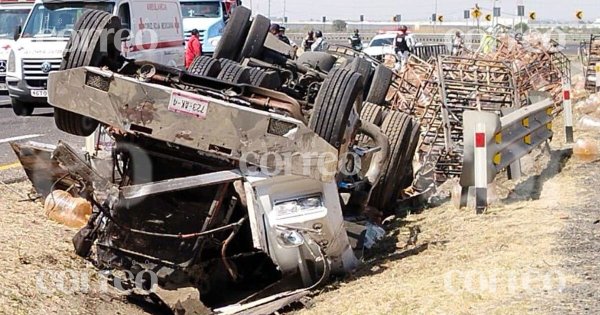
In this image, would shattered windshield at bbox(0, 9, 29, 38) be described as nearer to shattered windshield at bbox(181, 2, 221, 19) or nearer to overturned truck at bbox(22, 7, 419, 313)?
shattered windshield at bbox(181, 2, 221, 19)

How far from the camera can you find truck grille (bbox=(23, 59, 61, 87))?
1505cm

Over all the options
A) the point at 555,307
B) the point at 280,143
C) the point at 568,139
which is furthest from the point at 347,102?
the point at 568,139

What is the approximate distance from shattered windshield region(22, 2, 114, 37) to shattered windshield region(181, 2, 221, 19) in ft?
28.2

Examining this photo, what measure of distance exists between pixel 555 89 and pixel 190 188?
418 inches

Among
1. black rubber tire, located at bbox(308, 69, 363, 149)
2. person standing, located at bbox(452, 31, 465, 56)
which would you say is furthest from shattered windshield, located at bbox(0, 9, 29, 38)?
black rubber tire, located at bbox(308, 69, 363, 149)

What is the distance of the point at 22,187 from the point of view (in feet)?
27.2

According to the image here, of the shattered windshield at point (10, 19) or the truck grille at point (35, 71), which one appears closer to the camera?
the truck grille at point (35, 71)

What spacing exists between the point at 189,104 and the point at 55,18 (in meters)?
10.5

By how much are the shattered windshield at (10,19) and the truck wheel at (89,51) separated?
1248cm

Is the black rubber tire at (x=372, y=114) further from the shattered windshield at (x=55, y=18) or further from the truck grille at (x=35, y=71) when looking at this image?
the truck grille at (x=35, y=71)

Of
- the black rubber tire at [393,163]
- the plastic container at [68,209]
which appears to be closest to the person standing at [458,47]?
the black rubber tire at [393,163]

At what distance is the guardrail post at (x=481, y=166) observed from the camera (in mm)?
7531

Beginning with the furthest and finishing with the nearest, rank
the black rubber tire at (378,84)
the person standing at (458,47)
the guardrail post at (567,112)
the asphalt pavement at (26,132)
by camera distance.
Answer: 1. the person standing at (458,47)
2. the guardrail post at (567,112)
3. the asphalt pavement at (26,132)
4. the black rubber tire at (378,84)

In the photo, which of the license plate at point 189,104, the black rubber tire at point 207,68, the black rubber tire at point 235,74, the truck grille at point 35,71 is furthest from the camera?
the truck grille at point 35,71
